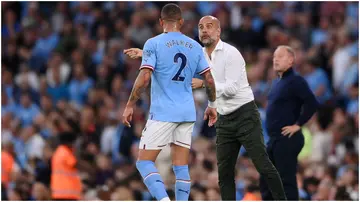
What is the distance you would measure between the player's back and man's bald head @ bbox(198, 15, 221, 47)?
447mm

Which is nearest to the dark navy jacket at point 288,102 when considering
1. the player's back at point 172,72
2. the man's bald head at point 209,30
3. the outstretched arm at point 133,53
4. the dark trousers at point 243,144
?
the dark trousers at point 243,144

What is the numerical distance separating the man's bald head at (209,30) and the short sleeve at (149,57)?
0.84m

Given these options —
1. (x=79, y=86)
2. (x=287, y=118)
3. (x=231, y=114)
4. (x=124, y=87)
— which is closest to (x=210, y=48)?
(x=231, y=114)

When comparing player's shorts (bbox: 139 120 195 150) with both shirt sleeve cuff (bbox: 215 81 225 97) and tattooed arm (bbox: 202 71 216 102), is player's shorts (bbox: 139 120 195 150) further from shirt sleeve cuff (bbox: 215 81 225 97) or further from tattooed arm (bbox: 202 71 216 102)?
shirt sleeve cuff (bbox: 215 81 225 97)

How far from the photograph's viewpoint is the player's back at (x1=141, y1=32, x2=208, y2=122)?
32.2 ft

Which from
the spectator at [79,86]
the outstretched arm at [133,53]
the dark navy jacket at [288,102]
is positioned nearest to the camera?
the outstretched arm at [133,53]

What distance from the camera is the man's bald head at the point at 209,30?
1040 cm

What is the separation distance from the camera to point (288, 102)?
11.4 meters

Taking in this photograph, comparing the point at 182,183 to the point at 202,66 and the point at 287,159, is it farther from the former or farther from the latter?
the point at 287,159

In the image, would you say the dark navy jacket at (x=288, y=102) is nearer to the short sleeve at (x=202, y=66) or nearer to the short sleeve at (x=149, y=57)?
the short sleeve at (x=202, y=66)

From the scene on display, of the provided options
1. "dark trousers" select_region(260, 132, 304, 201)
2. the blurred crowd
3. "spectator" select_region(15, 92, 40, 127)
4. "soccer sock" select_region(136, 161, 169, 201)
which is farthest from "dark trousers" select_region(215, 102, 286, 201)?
"spectator" select_region(15, 92, 40, 127)

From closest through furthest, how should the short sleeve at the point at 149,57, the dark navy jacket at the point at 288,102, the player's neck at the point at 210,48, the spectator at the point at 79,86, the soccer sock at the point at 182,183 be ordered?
1. the short sleeve at the point at 149,57
2. the soccer sock at the point at 182,183
3. the player's neck at the point at 210,48
4. the dark navy jacket at the point at 288,102
5. the spectator at the point at 79,86

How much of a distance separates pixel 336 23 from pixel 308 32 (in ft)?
1.98

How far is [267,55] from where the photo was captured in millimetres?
18641
